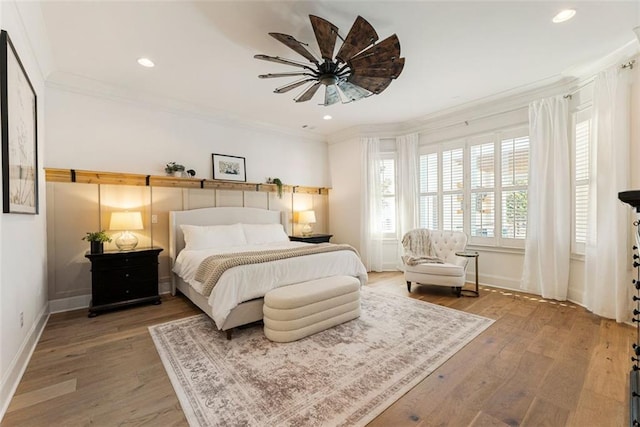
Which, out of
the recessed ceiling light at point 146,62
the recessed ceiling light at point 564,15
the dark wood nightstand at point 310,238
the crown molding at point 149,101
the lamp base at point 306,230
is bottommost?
the dark wood nightstand at point 310,238

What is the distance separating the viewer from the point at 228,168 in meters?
5.11

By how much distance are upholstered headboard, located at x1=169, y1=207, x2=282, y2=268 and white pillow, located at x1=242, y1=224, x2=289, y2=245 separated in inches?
14.2

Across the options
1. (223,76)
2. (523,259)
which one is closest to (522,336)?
(523,259)

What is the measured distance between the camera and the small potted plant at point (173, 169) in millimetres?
4398

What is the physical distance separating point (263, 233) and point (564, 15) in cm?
448

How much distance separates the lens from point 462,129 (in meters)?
4.97

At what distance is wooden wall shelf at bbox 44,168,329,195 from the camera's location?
11.9ft

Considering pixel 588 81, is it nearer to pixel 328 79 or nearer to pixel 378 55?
pixel 378 55

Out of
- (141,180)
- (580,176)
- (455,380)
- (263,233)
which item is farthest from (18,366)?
(580,176)

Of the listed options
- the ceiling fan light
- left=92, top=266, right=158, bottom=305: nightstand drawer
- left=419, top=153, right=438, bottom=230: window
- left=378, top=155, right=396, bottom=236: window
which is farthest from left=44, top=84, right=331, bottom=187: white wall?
the ceiling fan light

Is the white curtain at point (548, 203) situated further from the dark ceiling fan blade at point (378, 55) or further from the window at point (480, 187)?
the dark ceiling fan blade at point (378, 55)

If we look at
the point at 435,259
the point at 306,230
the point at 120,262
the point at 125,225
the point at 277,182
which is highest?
the point at 277,182

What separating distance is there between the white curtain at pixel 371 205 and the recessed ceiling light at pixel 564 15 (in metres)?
3.38

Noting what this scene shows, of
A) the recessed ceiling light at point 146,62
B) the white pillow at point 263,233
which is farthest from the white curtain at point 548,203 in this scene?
the recessed ceiling light at point 146,62
